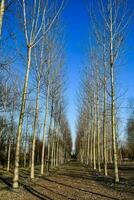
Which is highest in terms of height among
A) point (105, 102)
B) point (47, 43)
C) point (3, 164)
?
point (47, 43)

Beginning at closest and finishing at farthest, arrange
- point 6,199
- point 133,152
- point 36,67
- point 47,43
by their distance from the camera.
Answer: point 6,199 → point 36,67 → point 47,43 → point 133,152

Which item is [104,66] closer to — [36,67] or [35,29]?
[36,67]

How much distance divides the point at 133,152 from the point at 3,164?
3083cm

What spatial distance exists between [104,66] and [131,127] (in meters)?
28.3

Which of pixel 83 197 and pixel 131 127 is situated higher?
pixel 131 127

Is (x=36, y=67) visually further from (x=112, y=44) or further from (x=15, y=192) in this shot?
(x=15, y=192)

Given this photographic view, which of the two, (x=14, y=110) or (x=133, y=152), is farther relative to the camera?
(x=133, y=152)

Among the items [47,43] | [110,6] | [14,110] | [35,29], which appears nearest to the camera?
[35,29]

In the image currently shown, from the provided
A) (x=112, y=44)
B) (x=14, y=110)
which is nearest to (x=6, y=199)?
(x=112, y=44)

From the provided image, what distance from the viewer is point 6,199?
7.38 metres

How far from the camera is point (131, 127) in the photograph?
42.8 metres

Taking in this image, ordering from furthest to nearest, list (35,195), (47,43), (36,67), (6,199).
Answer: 1. (47,43)
2. (36,67)
3. (35,195)
4. (6,199)

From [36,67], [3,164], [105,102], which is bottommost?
[3,164]

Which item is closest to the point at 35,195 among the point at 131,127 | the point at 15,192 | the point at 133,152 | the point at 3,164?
the point at 15,192
